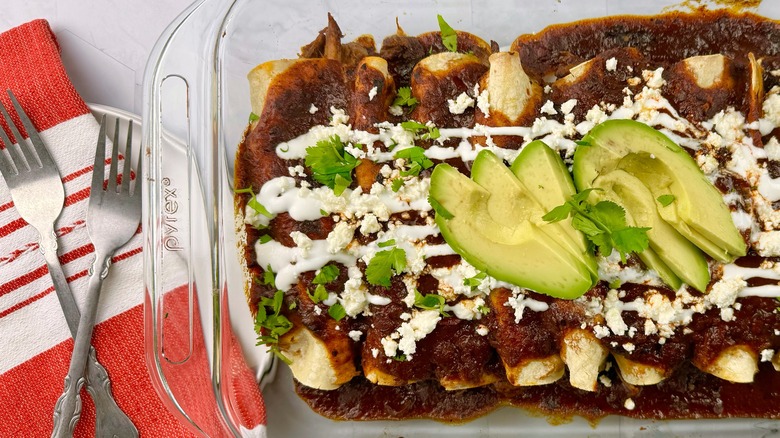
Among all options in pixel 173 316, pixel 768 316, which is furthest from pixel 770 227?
pixel 173 316

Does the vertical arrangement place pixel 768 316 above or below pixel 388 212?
below

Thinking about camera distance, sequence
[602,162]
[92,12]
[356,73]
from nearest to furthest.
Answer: [602,162], [356,73], [92,12]

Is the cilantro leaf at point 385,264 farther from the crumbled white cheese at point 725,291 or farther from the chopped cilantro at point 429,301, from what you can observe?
the crumbled white cheese at point 725,291

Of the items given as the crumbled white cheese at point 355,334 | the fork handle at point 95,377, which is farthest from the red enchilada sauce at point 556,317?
the fork handle at point 95,377

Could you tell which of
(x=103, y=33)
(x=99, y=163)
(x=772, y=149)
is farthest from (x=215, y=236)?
(x=772, y=149)

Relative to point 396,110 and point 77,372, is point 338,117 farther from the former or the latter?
point 77,372

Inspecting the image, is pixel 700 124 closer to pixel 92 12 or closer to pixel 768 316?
pixel 768 316
